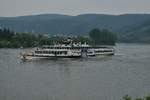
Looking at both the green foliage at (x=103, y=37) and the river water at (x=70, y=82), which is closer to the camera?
the river water at (x=70, y=82)

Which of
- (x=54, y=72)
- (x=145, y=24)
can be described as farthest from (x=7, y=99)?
(x=145, y=24)

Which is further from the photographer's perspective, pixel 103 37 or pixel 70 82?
pixel 103 37

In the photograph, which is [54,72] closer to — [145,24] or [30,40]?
[30,40]

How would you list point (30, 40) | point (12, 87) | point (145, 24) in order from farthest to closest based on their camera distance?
point (145, 24) < point (30, 40) < point (12, 87)

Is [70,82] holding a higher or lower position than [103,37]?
lower

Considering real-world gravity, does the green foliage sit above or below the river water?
above

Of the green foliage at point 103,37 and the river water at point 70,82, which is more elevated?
the green foliage at point 103,37

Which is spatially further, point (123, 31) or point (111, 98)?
point (123, 31)

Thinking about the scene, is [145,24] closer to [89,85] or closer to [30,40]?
[30,40]

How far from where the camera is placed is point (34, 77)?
133 ft

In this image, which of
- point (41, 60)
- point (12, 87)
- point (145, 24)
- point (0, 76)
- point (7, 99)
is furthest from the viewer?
point (145, 24)

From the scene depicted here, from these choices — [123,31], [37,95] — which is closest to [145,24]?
[123,31]

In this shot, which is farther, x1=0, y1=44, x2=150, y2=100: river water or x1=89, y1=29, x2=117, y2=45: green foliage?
x1=89, y1=29, x2=117, y2=45: green foliage

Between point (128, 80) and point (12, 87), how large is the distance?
8.80m
